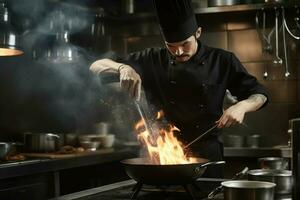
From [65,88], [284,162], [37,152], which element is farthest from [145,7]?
[284,162]

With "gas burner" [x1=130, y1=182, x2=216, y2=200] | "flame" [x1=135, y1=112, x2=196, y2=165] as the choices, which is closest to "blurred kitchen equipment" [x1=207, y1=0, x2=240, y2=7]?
"flame" [x1=135, y1=112, x2=196, y2=165]

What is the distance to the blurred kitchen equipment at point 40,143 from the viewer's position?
176 inches

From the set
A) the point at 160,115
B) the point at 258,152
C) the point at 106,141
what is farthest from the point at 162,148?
the point at 106,141

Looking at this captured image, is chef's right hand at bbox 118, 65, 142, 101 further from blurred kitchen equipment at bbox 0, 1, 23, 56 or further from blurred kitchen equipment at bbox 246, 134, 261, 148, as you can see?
blurred kitchen equipment at bbox 246, 134, 261, 148

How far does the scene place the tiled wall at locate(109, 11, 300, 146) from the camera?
5.36 meters

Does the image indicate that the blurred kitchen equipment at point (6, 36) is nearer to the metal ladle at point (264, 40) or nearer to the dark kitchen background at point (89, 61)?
the dark kitchen background at point (89, 61)

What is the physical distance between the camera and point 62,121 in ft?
18.5

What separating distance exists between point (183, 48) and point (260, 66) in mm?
2521

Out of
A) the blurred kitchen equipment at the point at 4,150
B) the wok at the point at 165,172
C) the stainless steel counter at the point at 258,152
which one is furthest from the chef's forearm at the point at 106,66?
the stainless steel counter at the point at 258,152

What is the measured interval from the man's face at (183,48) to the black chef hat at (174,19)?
0.07 metres

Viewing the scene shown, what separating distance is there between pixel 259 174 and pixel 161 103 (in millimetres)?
1397

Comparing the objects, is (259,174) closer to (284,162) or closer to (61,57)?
(284,162)

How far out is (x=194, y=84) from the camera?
3.46 metres

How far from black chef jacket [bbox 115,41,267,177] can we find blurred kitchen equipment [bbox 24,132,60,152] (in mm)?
1363
